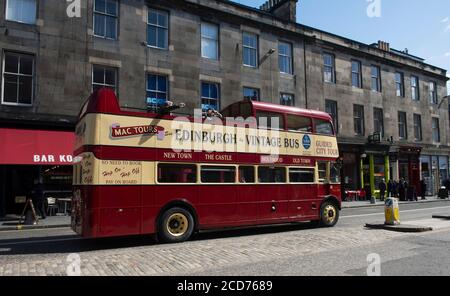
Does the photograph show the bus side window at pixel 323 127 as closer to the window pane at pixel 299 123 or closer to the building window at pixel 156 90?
the window pane at pixel 299 123

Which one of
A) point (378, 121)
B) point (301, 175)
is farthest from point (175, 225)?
point (378, 121)

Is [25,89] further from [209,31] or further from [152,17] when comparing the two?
[209,31]

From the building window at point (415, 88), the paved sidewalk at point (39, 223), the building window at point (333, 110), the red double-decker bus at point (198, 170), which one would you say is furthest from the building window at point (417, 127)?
the paved sidewalk at point (39, 223)

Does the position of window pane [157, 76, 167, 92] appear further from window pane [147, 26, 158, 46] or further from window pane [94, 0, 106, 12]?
window pane [94, 0, 106, 12]

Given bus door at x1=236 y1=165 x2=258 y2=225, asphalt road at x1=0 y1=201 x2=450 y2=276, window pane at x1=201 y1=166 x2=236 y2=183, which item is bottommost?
asphalt road at x1=0 y1=201 x2=450 y2=276

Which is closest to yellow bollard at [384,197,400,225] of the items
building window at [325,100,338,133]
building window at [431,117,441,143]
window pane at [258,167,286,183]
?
window pane at [258,167,286,183]

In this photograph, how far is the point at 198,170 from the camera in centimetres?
1145

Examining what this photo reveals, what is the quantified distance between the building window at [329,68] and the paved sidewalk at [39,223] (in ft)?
66.9

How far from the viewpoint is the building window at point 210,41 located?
928 inches

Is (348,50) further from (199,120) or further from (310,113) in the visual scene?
(199,120)

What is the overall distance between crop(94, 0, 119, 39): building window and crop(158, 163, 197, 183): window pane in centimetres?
1176

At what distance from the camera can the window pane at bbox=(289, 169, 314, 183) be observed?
13.5 meters

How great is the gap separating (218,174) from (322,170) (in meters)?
4.47
